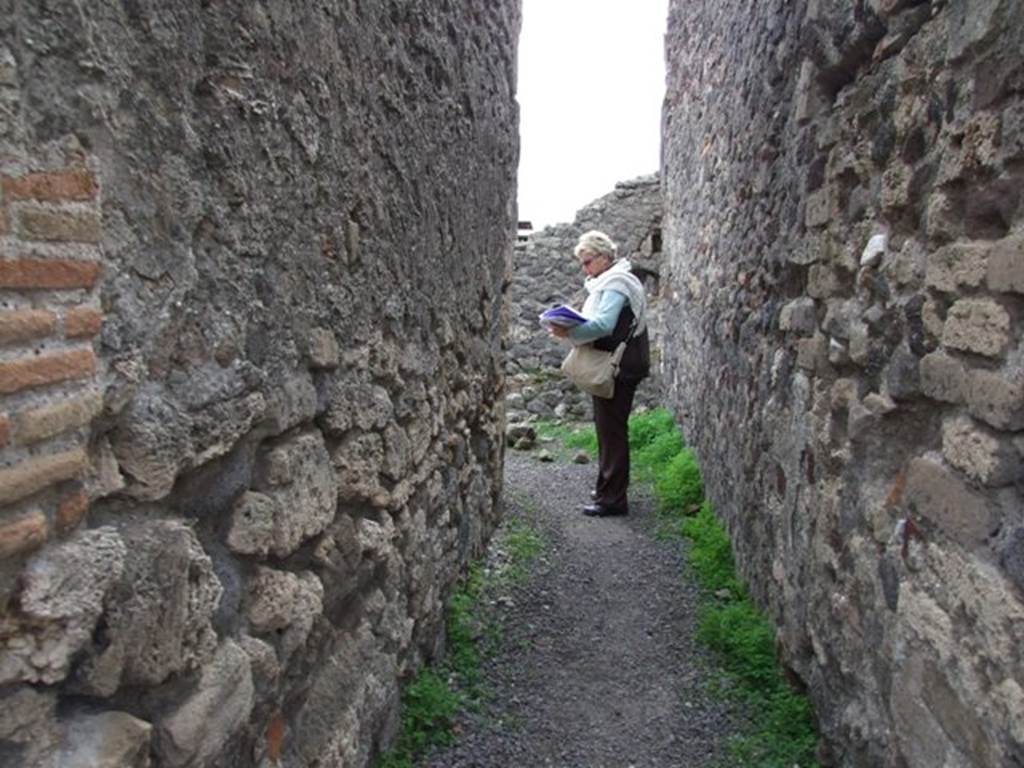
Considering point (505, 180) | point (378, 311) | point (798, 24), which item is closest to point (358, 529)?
point (378, 311)

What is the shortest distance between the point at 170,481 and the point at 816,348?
2.05m

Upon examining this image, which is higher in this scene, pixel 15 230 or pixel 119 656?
pixel 15 230

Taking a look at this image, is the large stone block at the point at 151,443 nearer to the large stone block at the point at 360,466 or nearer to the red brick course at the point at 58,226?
the red brick course at the point at 58,226

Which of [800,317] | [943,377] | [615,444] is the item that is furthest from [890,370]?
[615,444]

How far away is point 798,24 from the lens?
3029 millimetres

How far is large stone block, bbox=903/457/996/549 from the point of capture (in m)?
1.57

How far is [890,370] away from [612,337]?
3079 millimetres

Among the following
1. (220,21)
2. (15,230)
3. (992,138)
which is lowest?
(15,230)

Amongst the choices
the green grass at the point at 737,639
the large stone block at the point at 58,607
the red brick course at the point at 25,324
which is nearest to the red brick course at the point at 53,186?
the red brick course at the point at 25,324

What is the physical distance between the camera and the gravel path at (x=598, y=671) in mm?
2688

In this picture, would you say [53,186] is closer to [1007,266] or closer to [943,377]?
[1007,266]

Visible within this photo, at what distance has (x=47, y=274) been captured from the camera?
110 cm

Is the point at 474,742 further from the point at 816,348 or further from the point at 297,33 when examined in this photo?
the point at 297,33

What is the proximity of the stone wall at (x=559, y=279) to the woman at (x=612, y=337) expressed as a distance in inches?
160
